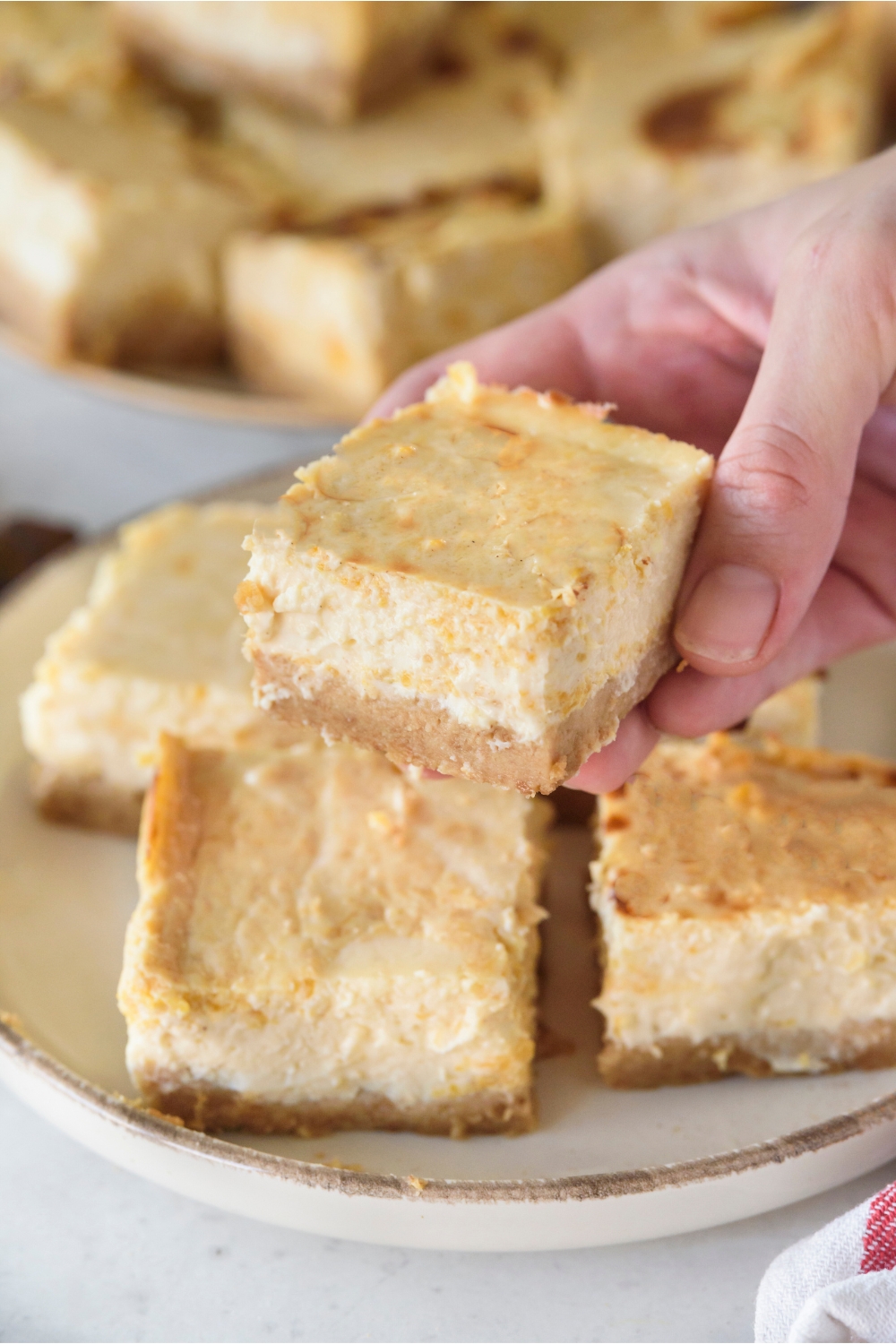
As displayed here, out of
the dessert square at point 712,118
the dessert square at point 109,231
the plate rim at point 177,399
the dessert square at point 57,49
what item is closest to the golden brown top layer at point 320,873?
the plate rim at point 177,399

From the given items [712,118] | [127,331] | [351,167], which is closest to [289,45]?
[351,167]

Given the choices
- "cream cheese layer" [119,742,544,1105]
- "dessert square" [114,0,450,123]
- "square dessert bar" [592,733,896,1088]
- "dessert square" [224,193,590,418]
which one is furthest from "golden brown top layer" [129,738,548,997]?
"dessert square" [114,0,450,123]

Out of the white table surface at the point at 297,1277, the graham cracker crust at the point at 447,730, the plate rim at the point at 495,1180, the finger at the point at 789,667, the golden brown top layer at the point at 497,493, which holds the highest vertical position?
the golden brown top layer at the point at 497,493

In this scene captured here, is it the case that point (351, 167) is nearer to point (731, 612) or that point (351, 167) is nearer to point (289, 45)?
point (289, 45)

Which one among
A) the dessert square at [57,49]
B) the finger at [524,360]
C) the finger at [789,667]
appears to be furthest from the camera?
the dessert square at [57,49]

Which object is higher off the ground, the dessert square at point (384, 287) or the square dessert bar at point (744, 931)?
the dessert square at point (384, 287)

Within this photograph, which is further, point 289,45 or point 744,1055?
point 289,45

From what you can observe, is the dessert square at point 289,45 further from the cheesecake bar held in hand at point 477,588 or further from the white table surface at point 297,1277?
the white table surface at point 297,1277
